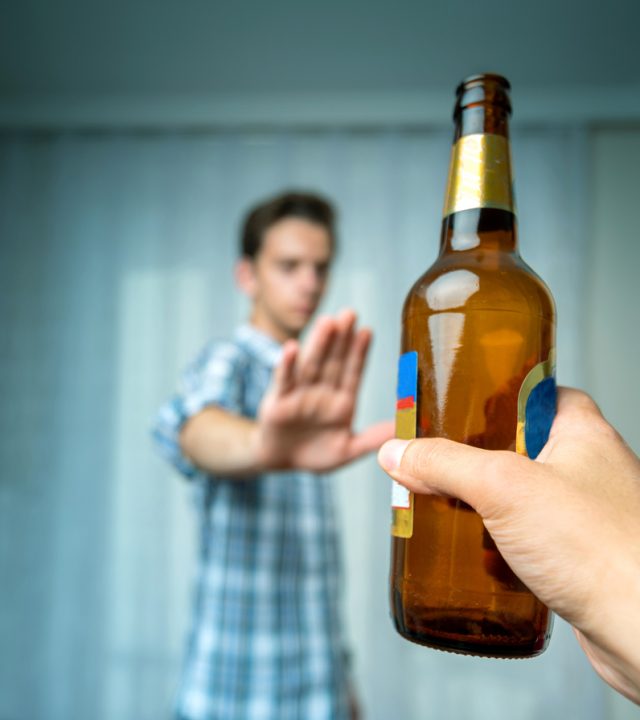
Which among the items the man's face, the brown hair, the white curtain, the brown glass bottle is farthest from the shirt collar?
the white curtain

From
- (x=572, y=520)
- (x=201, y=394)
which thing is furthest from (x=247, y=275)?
(x=572, y=520)

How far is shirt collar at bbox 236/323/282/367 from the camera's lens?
4.71 feet

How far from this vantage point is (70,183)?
309cm

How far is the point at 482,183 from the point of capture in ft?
1.98

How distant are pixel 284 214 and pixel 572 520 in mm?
1412

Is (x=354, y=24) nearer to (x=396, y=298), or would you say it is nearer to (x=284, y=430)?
(x=396, y=298)

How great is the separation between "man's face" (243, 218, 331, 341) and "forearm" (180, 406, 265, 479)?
501mm

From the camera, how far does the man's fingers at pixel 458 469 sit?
482mm

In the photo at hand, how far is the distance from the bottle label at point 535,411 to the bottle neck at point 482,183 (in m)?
0.15

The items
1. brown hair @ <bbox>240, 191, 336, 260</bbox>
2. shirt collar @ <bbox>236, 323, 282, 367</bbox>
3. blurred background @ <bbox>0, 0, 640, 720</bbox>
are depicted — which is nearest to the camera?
shirt collar @ <bbox>236, 323, 282, 367</bbox>

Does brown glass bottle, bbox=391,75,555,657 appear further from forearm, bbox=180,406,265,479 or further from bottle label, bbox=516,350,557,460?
forearm, bbox=180,406,265,479

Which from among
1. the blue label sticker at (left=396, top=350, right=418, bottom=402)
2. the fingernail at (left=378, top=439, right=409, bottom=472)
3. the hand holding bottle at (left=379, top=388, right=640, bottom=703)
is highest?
the blue label sticker at (left=396, top=350, right=418, bottom=402)

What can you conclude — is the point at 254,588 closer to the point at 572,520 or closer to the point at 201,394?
the point at 201,394

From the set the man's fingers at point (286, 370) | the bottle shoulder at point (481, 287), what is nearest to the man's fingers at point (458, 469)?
the bottle shoulder at point (481, 287)
